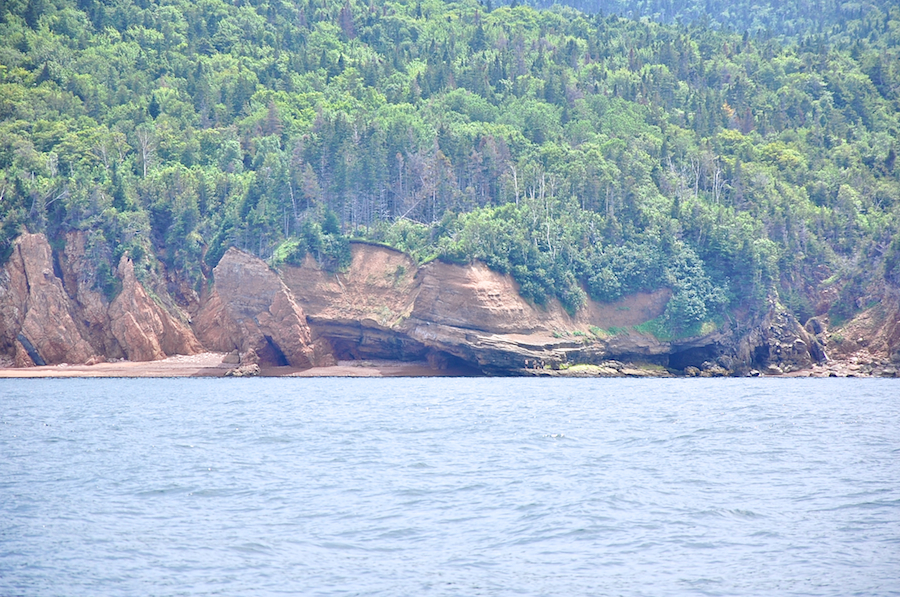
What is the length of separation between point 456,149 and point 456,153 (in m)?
0.45

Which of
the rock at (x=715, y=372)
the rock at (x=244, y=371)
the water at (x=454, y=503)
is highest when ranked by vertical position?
the water at (x=454, y=503)

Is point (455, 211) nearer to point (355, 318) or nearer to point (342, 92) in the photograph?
point (355, 318)

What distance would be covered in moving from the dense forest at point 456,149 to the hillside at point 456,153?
28cm

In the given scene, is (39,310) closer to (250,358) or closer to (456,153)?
(250,358)

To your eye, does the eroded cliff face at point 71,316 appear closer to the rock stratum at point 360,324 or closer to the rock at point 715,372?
the rock stratum at point 360,324

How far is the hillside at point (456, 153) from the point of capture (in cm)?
8744

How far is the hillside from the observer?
287 feet

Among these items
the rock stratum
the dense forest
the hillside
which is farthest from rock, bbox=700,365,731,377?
the dense forest

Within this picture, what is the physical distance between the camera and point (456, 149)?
98375 millimetres

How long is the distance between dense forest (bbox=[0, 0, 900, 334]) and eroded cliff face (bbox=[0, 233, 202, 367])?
7.04ft

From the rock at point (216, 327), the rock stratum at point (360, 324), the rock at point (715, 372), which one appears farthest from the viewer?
the rock at point (216, 327)

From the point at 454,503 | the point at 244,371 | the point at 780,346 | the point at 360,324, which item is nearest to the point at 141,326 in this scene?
the point at 244,371

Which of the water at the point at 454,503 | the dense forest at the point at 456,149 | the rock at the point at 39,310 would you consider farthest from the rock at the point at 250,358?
the water at the point at 454,503

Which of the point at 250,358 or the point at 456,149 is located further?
the point at 456,149
